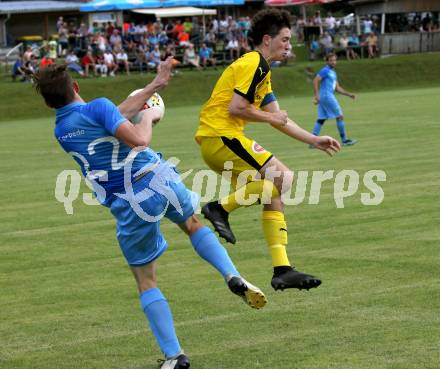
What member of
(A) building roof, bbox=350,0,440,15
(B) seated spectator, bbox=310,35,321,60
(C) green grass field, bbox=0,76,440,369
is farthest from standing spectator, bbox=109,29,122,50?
(C) green grass field, bbox=0,76,440,369

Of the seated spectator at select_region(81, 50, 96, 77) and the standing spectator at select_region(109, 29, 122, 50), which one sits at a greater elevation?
the standing spectator at select_region(109, 29, 122, 50)

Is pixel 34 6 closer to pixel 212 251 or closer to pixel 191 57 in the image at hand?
pixel 191 57

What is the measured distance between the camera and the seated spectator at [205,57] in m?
50.2

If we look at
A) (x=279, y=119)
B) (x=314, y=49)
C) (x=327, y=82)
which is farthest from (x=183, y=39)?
(x=279, y=119)

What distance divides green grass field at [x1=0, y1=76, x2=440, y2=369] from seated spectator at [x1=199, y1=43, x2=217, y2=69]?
3305 cm

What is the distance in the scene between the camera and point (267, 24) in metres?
8.80

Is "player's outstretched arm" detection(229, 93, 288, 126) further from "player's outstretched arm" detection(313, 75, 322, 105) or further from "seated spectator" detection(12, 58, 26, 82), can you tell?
"seated spectator" detection(12, 58, 26, 82)

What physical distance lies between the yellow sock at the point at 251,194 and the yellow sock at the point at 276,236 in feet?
0.55

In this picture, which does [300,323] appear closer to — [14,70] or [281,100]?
[281,100]

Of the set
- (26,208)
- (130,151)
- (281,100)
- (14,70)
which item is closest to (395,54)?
(281,100)

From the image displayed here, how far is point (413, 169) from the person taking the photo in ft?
57.4

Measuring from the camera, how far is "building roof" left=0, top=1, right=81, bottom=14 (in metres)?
60.4

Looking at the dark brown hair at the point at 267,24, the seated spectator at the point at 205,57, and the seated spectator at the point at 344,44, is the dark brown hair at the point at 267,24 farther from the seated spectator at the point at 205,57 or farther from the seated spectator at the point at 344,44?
the seated spectator at the point at 344,44

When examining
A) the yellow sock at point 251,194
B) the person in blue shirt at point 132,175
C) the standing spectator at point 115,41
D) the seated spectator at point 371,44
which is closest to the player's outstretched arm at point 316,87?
the yellow sock at point 251,194
